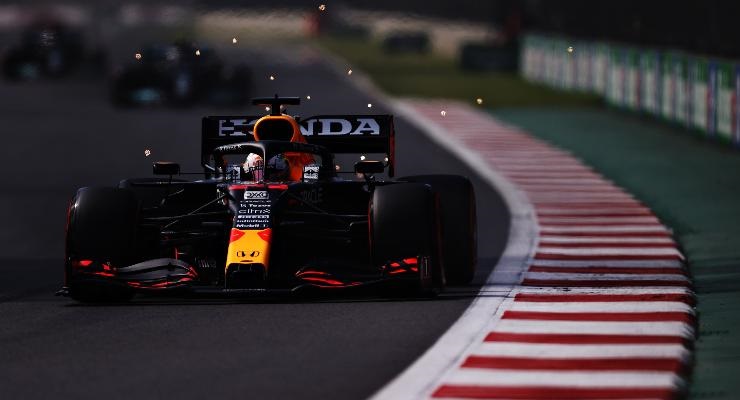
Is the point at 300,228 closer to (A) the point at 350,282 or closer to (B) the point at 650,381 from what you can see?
(A) the point at 350,282

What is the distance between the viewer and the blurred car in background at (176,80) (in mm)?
43031

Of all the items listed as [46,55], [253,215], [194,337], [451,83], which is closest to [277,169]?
[253,215]

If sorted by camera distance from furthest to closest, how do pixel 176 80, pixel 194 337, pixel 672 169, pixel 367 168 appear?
1. pixel 176 80
2. pixel 672 169
3. pixel 367 168
4. pixel 194 337

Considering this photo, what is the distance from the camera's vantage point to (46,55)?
6003 centimetres

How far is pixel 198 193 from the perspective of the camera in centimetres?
1563

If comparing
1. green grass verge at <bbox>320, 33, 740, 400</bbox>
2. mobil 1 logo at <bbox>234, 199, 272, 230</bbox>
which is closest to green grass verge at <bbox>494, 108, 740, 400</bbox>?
green grass verge at <bbox>320, 33, 740, 400</bbox>

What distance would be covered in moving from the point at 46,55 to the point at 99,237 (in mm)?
46725

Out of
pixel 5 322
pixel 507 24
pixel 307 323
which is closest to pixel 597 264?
pixel 307 323

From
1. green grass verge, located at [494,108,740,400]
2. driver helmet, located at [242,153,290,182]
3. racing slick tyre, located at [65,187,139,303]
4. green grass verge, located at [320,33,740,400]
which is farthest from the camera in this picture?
driver helmet, located at [242,153,290,182]

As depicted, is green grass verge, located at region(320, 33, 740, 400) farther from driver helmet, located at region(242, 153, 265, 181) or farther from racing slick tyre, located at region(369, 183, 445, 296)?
driver helmet, located at region(242, 153, 265, 181)

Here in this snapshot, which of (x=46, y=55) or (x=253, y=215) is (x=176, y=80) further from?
(x=253, y=215)

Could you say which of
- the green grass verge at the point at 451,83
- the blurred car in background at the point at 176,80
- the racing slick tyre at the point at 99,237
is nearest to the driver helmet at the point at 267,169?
the racing slick tyre at the point at 99,237

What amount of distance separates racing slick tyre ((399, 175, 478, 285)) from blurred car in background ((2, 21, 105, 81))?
42831 mm

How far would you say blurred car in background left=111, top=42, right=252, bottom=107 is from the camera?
141ft
